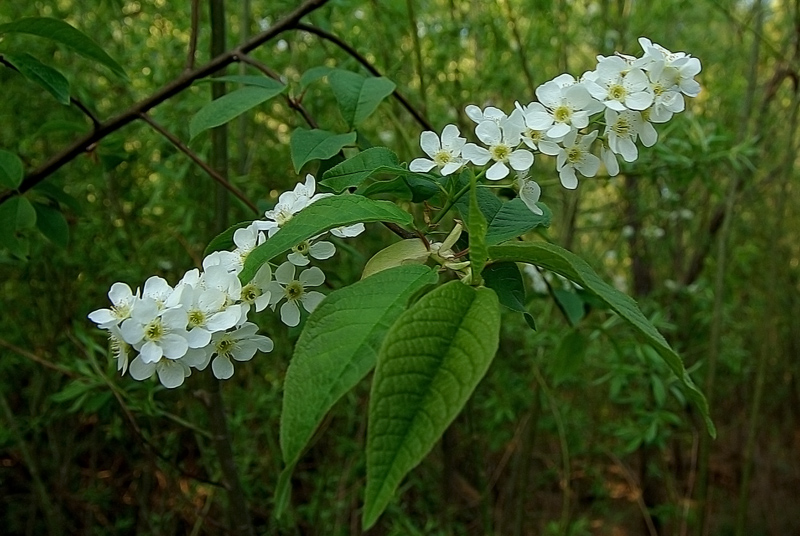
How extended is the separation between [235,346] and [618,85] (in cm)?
34

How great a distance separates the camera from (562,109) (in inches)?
21.8

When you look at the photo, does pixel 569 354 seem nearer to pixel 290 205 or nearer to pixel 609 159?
pixel 609 159

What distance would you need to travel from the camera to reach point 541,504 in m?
2.24

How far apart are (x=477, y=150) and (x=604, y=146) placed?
12 cm

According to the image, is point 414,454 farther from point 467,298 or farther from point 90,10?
point 90,10

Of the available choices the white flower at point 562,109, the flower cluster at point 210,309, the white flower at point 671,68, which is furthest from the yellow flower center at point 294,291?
the white flower at point 671,68

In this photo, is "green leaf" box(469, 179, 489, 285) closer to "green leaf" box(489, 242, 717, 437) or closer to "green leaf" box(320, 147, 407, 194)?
"green leaf" box(489, 242, 717, 437)

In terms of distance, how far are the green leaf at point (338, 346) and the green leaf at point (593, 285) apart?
0.05 meters

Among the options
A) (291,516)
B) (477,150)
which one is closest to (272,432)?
(291,516)

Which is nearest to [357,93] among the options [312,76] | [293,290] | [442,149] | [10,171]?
[312,76]

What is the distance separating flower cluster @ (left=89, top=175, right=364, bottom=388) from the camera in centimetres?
46

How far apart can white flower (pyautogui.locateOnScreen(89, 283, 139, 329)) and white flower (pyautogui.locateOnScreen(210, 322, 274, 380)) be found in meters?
0.06

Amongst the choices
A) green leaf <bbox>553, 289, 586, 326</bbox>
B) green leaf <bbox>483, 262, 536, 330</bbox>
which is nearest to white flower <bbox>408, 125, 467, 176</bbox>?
green leaf <bbox>483, 262, 536, 330</bbox>

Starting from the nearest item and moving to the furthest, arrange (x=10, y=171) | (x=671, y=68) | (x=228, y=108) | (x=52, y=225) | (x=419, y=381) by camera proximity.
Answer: (x=419, y=381) < (x=671, y=68) < (x=228, y=108) < (x=10, y=171) < (x=52, y=225)
